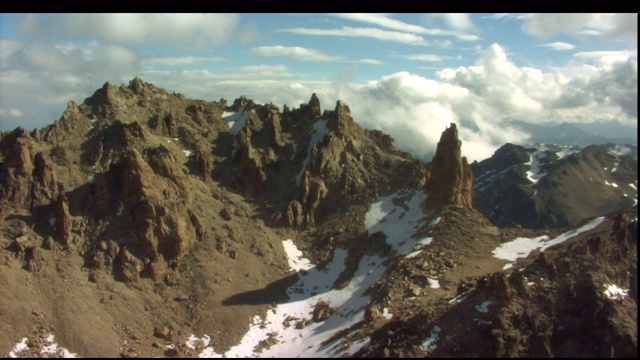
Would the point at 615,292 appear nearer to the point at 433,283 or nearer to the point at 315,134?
the point at 433,283

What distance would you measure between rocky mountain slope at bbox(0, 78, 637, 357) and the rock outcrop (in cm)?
24

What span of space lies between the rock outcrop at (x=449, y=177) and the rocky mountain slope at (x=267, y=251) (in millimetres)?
244

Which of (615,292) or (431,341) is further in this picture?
(615,292)

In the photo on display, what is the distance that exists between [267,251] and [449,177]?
94.9 feet

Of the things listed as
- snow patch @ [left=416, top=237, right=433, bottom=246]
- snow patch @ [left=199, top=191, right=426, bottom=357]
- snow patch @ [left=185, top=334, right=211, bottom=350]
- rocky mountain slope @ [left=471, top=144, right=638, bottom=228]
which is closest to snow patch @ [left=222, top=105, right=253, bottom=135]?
snow patch @ [left=199, top=191, right=426, bottom=357]

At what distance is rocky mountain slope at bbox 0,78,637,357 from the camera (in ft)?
138

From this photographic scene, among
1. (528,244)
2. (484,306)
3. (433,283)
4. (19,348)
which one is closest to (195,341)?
(19,348)

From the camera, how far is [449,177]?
72.6m

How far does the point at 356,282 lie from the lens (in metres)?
61.5

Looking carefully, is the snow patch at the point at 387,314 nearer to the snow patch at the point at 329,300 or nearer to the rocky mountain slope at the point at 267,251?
the rocky mountain slope at the point at 267,251

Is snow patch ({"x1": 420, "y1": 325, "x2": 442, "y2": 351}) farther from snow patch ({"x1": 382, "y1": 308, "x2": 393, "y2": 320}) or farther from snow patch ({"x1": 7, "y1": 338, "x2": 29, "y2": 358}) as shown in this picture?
snow patch ({"x1": 7, "y1": 338, "x2": 29, "y2": 358})

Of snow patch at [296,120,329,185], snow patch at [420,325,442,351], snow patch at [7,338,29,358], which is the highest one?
snow patch at [296,120,329,185]

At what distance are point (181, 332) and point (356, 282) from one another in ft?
71.4
